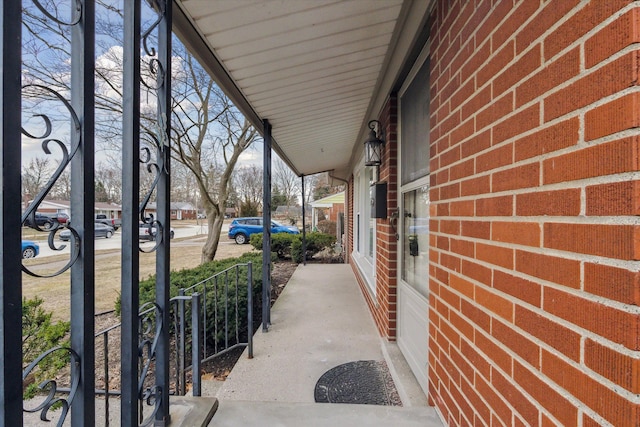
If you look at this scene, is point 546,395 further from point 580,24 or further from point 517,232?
point 580,24

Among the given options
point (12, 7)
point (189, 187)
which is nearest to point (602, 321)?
point (12, 7)

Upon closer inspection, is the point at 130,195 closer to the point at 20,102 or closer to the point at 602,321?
the point at 20,102

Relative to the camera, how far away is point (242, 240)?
1814cm

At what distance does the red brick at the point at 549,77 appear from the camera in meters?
0.74

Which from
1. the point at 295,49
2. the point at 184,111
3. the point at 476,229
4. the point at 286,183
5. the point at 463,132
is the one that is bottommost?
the point at 476,229

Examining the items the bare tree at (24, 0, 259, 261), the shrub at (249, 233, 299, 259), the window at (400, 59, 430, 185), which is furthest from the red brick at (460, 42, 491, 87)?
the shrub at (249, 233, 299, 259)

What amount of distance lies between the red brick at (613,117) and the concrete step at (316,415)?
1562mm

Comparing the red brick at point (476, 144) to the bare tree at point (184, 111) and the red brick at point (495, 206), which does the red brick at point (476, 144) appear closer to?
the red brick at point (495, 206)

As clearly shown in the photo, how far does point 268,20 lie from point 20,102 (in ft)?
4.55

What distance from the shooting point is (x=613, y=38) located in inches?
25.0

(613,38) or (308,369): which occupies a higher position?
(613,38)

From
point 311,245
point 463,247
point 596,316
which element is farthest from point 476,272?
point 311,245

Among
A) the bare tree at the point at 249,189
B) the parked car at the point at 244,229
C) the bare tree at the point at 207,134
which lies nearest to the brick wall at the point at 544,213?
the bare tree at the point at 207,134

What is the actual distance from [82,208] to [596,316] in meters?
1.40
